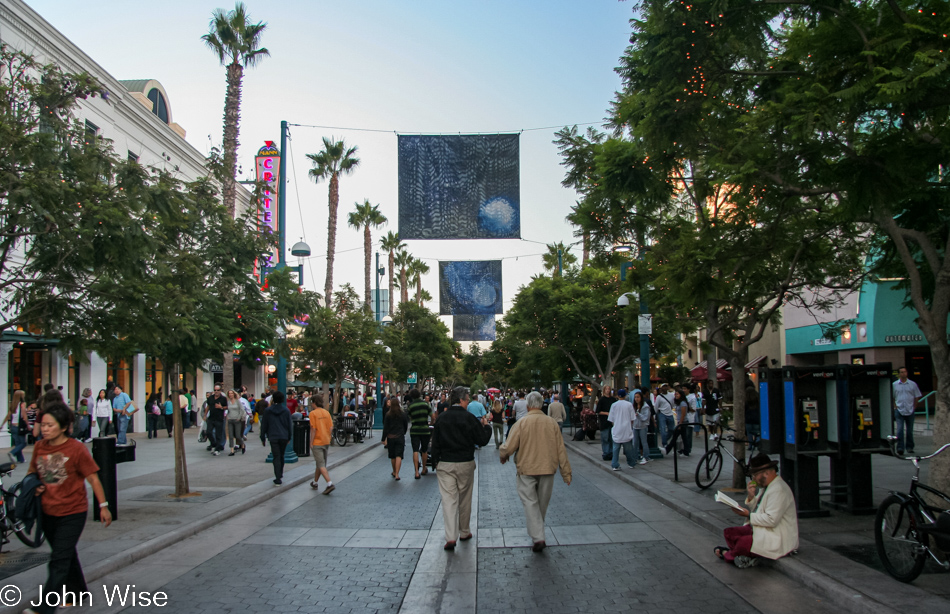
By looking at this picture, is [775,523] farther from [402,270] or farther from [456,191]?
Result: [402,270]

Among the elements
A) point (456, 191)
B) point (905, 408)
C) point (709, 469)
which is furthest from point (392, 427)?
point (905, 408)

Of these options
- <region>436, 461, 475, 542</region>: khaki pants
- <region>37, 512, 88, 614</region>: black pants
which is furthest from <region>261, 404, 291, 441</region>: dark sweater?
<region>37, 512, 88, 614</region>: black pants

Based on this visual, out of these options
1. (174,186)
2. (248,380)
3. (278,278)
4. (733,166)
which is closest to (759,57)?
(733,166)

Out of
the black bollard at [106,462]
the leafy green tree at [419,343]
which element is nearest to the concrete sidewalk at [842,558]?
the black bollard at [106,462]

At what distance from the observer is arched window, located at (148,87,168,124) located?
33.2 m

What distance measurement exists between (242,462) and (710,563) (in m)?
13.4

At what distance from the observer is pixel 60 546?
217 inches

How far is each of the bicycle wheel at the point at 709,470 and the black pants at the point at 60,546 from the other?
365 inches

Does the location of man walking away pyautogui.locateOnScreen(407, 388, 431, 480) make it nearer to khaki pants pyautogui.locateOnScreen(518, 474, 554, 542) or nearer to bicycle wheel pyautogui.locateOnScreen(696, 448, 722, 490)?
bicycle wheel pyautogui.locateOnScreen(696, 448, 722, 490)

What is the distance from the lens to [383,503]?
11.8 meters

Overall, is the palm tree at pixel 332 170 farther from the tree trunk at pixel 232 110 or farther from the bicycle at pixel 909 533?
the bicycle at pixel 909 533

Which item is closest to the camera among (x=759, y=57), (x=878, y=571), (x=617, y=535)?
(x=878, y=571)

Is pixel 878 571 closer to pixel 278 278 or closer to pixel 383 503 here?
pixel 383 503

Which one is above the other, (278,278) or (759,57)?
(759,57)
